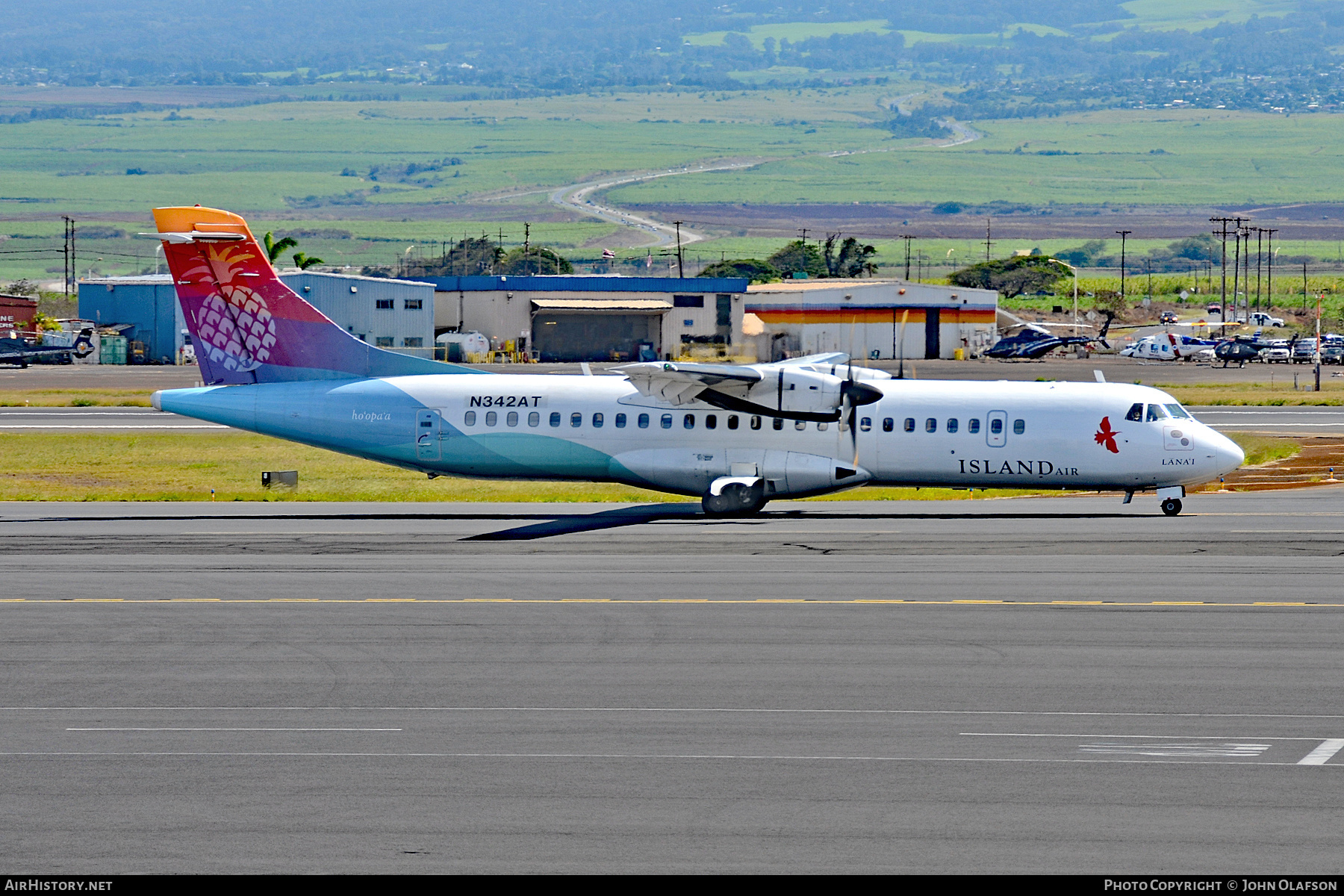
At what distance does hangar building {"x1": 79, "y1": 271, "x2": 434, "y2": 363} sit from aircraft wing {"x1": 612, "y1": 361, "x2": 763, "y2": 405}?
67.9 metres

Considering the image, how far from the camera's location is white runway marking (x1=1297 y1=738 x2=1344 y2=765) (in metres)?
13.9

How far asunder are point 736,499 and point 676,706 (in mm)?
16728

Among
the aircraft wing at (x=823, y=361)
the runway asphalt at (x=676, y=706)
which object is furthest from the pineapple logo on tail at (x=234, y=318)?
A: the aircraft wing at (x=823, y=361)

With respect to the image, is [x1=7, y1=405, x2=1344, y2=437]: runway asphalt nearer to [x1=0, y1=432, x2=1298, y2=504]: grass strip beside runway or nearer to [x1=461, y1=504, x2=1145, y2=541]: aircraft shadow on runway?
[x1=0, y1=432, x2=1298, y2=504]: grass strip beside runway

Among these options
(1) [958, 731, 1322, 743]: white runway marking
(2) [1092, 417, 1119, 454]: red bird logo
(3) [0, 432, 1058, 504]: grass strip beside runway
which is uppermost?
(2) [1092, 417, 1119, 454]: red bird logo

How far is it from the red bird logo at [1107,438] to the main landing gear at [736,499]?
7.55m

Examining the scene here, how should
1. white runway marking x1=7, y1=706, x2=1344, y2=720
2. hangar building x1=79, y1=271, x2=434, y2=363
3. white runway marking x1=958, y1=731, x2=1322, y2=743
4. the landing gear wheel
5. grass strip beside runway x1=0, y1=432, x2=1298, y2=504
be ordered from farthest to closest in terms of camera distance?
hangar building x1=79, y1=271, x2=434, y2=363, grass strip beside runway x1=0, y1=432, x2=1298, y2=504, the landing gear wheel, white runway marking x1=7, y1=706, x2=1344, y2=720, white runway marking x1=958, y1=731, x2=1322, y2=743

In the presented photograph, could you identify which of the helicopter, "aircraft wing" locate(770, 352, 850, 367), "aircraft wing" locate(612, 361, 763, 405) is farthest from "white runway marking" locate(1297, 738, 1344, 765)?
the helicopter

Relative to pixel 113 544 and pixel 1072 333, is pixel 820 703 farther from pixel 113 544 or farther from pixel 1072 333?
pixel 1072 333

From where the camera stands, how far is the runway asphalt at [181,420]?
55.6 m

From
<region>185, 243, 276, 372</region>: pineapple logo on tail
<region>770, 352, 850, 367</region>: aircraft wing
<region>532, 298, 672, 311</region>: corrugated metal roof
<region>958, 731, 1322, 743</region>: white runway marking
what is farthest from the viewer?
<region>532, 298, 672, 311</region>: corrugated metal roof

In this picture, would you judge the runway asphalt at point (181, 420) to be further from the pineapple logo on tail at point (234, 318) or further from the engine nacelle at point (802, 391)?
the engine nacelle at point (802, 391)

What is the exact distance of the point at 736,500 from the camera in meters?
32.7

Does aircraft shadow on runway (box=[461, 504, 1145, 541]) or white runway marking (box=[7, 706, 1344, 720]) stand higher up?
white runway marking (box=[7, 706, 1344, 720])
